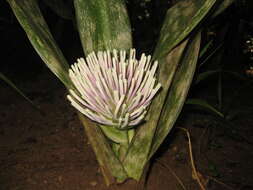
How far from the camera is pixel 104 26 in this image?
0.49 metres

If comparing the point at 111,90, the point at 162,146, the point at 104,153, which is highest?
the point at 111,90

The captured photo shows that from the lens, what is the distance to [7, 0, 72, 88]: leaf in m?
0.40

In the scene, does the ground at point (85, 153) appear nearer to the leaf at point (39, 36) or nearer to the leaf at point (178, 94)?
the leaf at point (178, 94)

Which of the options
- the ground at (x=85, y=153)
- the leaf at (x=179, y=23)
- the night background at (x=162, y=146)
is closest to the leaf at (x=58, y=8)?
the night background at (x=162, y=146)

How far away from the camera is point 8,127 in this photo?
0.83 metres

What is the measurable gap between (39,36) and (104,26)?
0.41 feet

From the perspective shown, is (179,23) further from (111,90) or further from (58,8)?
(58,8)

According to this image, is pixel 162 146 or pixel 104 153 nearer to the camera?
pixel 104 153

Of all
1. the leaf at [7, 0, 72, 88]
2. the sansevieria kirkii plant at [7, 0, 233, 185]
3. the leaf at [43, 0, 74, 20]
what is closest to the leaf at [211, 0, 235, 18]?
the sansevieria kirkii plant at [7, 0, 233, 185]

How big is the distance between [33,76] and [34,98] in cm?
32

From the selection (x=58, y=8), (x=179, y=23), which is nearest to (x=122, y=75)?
(x=179, y=23)

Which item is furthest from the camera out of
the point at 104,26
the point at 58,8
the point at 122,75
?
the point at 58,8

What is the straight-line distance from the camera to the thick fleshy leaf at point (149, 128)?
0.43 metres

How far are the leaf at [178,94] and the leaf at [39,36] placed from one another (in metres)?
0.16
